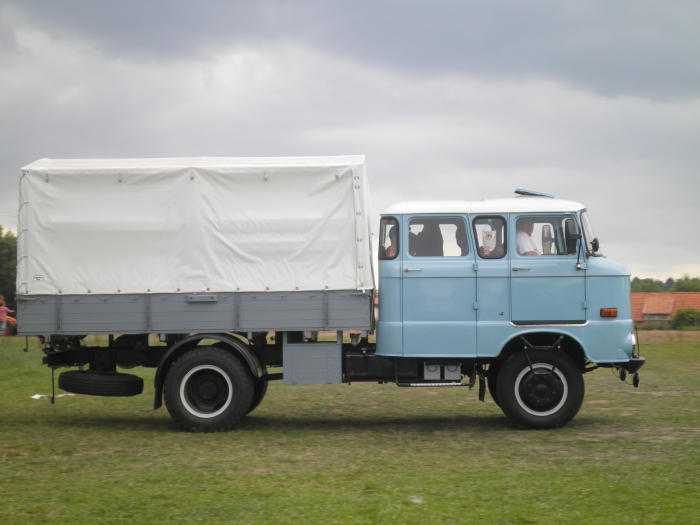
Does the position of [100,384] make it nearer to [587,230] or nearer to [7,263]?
[587,230]

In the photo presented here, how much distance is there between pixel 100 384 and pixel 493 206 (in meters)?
6.09

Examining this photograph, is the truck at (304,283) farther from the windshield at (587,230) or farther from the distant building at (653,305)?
A: the distant building at (653,305)

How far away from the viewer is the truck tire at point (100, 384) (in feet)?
34.5

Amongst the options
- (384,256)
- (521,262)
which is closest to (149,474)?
(384,256)

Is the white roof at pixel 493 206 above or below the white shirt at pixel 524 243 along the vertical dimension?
above

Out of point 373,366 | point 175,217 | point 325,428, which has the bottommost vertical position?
point 325,428

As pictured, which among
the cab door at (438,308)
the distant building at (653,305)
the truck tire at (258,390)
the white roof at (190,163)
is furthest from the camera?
the distant building at (653,305)

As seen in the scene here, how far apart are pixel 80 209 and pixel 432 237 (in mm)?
4982

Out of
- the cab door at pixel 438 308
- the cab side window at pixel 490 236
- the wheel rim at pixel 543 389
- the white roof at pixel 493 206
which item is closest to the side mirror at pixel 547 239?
the white roof at pixel 493 206

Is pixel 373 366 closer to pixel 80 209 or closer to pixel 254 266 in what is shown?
pixel 254 266

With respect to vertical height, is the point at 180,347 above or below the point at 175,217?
below

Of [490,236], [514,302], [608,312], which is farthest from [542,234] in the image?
[608,312]

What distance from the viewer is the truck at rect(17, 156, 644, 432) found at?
10273 millimetres

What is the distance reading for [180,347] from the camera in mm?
10344
